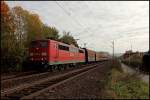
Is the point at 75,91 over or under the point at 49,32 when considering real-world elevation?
under

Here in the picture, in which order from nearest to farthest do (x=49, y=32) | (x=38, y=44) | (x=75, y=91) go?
(x=75, y=91) < (x=38, y=44) < (x=49, y=32)

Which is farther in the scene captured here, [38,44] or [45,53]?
[38,44]

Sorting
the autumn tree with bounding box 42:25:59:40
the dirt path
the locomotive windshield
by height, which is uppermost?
the autumn tree with bounding box 42:25:59:40

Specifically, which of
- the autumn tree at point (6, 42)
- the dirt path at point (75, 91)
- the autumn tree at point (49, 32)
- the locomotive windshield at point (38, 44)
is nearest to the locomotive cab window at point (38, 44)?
the locomotive windshield at point (38, 44)

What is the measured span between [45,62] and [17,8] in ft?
95.8

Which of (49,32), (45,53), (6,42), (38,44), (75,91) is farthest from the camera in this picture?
(49,32)

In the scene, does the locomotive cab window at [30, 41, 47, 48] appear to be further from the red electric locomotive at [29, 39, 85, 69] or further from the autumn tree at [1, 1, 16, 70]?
the autumn tree at [1, 1, 16, 70]

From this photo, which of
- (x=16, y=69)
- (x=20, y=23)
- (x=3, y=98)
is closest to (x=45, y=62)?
(x=16, y=69)

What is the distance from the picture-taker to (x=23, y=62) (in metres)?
32.8

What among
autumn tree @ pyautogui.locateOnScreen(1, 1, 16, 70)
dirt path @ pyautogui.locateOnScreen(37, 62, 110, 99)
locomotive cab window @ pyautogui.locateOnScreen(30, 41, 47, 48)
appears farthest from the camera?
autumn tree @ pyautogui.locateOnScreen(1, 1, 16, 70)

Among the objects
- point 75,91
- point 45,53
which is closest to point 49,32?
point 45,53

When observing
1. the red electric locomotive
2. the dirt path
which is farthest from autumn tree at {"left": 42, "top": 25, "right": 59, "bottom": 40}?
the dirt path

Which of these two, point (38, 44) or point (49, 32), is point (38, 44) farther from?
point (49, 32)

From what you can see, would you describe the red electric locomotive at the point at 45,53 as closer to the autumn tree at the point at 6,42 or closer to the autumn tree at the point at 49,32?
the autumn tree at the point at 6,42
